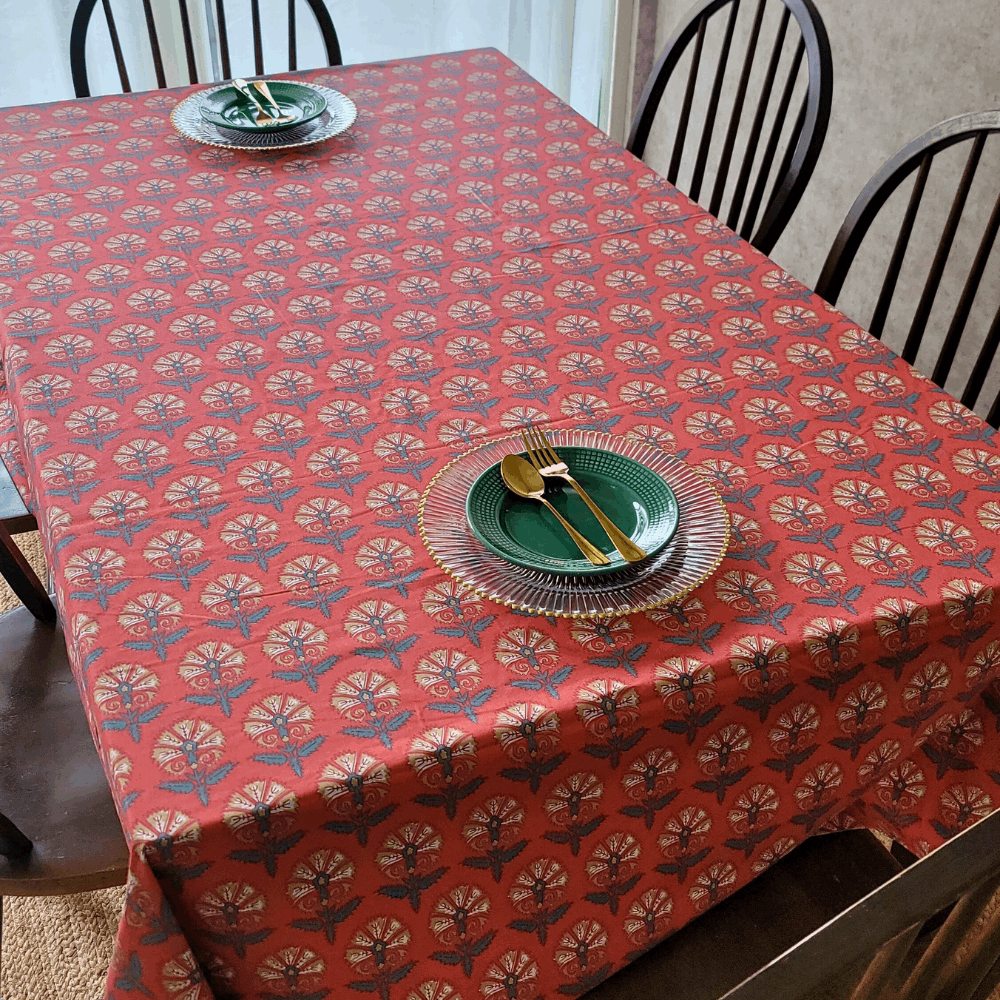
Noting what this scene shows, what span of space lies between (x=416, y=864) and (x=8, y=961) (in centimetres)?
90

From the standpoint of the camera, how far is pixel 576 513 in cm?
92

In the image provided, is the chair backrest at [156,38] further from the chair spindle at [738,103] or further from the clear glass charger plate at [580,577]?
the clear glass charger plate at [580,577]

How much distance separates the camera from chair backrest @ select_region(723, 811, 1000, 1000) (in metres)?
0.44

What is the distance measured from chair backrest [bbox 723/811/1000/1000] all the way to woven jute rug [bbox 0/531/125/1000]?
3.60 ft

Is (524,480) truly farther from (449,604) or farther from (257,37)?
(257,37)

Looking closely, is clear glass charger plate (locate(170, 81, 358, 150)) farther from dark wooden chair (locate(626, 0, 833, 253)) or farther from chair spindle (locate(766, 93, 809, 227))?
chair spindle (locate(766, 93, 809, 227))

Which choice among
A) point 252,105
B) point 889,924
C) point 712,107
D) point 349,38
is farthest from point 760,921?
point 349,38

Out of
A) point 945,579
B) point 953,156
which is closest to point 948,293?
point 953,156

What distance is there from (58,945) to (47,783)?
1.52 feet

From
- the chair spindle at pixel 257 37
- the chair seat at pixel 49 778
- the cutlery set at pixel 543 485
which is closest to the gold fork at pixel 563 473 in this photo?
the cutlery set at pixel 543 485

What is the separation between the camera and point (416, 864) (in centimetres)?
74

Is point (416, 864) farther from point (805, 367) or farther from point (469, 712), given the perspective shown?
point (805, 367)

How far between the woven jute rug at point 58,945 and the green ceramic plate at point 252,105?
1.11m

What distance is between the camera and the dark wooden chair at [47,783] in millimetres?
951
